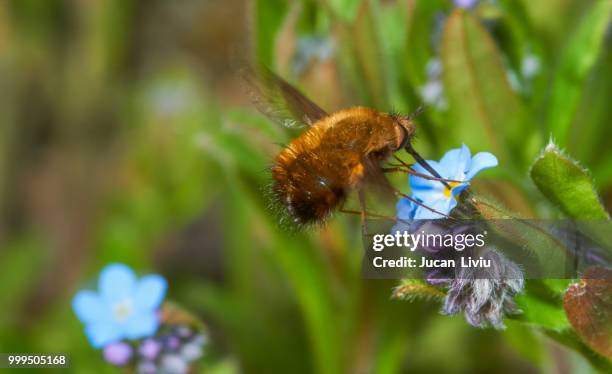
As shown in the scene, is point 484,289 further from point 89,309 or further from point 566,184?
point 89,309

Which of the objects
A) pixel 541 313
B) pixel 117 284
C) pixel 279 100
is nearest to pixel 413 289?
pixel 541 313

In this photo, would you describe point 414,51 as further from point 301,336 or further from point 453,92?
point 301,336

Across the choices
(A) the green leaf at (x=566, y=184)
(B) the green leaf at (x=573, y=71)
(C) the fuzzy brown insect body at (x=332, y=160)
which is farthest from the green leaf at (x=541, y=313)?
(B) the green leaf at (x=573, y=71)

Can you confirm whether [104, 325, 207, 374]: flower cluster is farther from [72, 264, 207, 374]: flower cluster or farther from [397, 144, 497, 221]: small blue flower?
[397, 144, 497, 221]: small blue flower

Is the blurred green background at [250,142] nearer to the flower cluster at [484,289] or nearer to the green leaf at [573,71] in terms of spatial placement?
the green leaf at [573,71]

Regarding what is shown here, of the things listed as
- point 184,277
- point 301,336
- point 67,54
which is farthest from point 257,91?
point 67,54

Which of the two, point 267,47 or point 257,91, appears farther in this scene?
point 267,47

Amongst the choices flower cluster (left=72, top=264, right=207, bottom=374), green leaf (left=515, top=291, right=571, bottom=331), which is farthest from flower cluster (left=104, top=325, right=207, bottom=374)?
green leaf (left=515, top=291, right=571, bottom=331)
